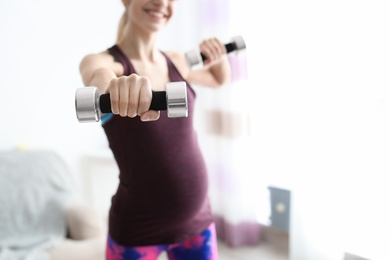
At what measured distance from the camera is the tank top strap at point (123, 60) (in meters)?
0.85

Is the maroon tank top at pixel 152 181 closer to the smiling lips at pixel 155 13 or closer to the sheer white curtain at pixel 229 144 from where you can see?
the smiling lips at pixel 155 13

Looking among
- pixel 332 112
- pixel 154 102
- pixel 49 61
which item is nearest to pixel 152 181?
pixel 154 102

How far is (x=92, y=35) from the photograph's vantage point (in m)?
2.09

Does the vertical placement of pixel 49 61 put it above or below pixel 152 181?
above

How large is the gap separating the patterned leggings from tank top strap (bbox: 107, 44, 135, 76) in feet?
1.48

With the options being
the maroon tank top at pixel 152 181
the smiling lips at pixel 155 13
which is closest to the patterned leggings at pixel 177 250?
the maroon tank top at pixel 152 181

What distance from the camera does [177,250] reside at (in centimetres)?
94

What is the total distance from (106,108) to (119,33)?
54 centimetres

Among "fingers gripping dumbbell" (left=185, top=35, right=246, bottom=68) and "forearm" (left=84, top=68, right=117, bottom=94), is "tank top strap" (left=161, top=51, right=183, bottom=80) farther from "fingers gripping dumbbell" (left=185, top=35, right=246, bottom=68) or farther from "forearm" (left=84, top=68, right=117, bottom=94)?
"forearm" (left=84, top=68, right=117, bottom=94)

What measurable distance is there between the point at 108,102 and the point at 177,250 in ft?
1.79

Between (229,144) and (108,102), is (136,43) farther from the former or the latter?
(229,144)

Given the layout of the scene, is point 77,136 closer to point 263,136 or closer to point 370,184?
point 263,136

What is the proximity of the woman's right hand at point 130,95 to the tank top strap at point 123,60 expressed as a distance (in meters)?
0.31

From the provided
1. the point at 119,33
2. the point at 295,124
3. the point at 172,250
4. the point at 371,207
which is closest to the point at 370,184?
the point at 371,207
